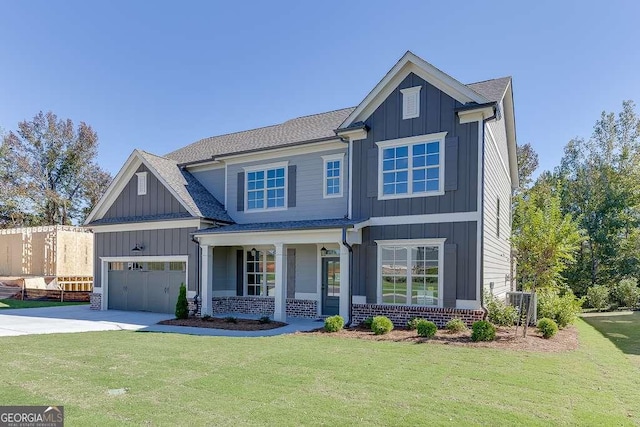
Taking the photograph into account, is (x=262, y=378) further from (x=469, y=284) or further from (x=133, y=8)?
(x=133, y=8)

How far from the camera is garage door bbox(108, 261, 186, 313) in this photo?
16.1 m

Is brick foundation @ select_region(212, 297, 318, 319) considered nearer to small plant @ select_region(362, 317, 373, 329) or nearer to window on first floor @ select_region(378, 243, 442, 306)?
small plant @ select_region(362, 317, 373, 329)

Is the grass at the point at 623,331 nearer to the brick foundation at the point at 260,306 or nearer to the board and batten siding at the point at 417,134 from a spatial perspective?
the board and batten siding at the point at 417,134

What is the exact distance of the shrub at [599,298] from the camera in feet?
67.6

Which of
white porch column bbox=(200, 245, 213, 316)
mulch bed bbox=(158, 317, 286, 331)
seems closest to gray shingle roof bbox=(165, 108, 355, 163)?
white porch column bbox=(200, 245, 213, 316)

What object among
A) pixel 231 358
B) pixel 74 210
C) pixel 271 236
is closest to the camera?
pixel 231 358

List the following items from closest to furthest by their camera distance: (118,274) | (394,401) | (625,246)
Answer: (394,401), (118,274), (625,246)

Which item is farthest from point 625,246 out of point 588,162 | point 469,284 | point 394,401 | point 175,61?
point 175,61

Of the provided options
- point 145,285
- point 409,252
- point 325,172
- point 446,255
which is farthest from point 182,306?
point 446,255

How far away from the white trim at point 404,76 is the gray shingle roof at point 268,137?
161 centimetres

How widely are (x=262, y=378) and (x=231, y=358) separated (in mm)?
1733

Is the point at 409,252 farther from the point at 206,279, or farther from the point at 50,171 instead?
the point at 50,171

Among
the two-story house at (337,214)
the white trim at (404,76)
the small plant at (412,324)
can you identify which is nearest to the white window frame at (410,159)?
the two-story house at (337,214)

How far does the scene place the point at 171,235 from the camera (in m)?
16.0
